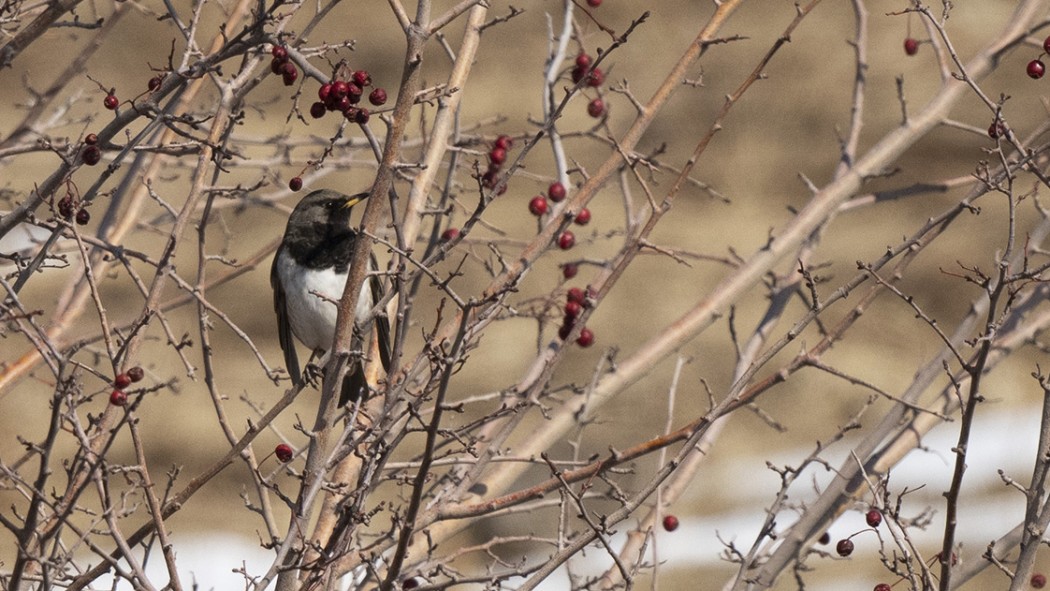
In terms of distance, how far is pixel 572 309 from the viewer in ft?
14.0

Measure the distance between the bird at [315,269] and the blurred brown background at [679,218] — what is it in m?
3.90

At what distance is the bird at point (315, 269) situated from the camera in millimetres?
5445

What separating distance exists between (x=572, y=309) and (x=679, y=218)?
7.10m

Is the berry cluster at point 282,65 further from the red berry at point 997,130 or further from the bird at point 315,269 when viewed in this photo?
the bird at point 315,269

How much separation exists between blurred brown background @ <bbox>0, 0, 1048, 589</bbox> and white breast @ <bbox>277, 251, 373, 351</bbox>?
3878mm

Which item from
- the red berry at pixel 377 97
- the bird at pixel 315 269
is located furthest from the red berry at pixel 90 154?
the bird at pixel 315 269

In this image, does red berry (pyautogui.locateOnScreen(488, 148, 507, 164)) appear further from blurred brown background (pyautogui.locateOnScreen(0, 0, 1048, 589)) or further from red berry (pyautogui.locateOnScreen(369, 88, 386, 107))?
blurred brown background (pyautogui.locateOnScreen(0, 0, 1048, 589))

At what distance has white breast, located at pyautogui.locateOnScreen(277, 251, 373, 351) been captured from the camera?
543 cm

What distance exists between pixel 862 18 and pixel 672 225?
239 inches

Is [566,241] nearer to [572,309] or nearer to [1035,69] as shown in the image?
[572,309]

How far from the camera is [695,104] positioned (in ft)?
37.4

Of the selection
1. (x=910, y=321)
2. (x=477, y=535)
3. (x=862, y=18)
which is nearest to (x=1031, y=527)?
(x=862, y=18)

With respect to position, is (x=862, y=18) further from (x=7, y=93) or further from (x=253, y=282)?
(x=7, y=93)

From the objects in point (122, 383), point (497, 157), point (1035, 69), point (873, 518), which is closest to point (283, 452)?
point (122, 383)
